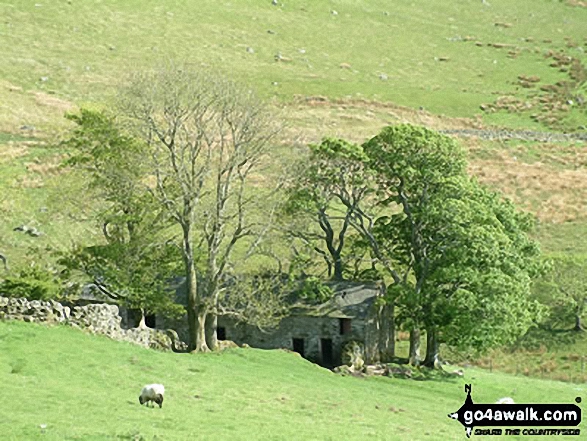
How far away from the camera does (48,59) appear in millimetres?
122125

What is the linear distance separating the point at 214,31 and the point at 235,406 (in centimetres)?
12374

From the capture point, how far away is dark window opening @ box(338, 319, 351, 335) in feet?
170

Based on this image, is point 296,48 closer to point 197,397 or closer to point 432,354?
point 432,354

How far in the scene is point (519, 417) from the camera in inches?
1495

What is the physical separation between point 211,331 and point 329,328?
8731 mm

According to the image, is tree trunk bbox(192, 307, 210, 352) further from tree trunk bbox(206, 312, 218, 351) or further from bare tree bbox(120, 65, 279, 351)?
tree trunk bbox(206, 312, 218, 351)

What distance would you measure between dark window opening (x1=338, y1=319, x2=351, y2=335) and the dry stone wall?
14649 mm

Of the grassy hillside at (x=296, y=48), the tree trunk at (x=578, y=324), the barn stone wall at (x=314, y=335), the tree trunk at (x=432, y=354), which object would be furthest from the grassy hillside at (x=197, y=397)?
the grassy hillside at (x=296, y=48)

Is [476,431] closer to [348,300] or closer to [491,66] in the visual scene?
[348,300]

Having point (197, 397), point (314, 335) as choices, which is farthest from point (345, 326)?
point (197, 397)

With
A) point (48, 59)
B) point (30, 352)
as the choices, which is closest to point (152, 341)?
point (30, 352)

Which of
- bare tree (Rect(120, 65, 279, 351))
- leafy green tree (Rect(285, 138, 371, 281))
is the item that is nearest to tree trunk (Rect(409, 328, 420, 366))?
leafy green tree (Rect(285, 138, 371, 281))

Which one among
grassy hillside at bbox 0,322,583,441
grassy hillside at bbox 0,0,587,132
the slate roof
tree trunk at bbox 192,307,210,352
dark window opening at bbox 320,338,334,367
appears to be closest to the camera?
grassy hillside at bbox 0,322,583,441

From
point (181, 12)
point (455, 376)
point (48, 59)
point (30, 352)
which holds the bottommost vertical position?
point (455, 376)
